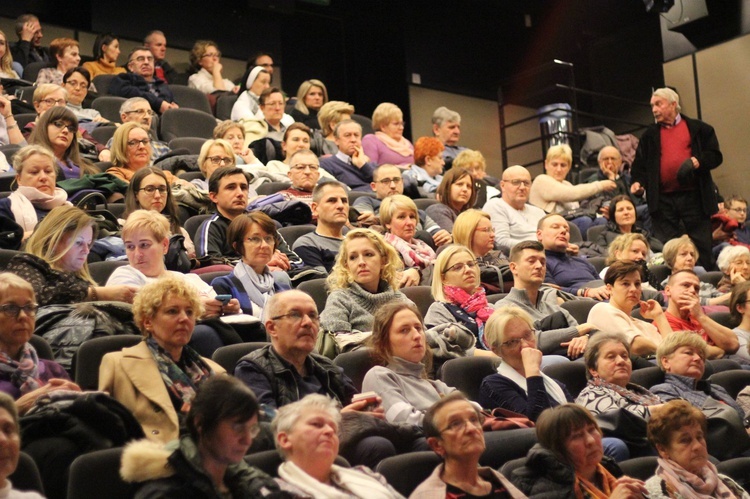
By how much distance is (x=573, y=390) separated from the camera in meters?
4.07

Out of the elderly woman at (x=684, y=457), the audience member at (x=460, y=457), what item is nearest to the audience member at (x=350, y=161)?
the elderly woman at (x=684, y=457)

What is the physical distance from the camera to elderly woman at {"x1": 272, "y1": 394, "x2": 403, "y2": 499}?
2695mm

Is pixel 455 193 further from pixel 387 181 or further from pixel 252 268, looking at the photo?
pixel 252 268

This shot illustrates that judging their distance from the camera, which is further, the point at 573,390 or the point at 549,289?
the point at 549,289

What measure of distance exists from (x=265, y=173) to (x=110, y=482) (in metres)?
3.92

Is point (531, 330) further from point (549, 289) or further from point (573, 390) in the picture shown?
point (549, 289)

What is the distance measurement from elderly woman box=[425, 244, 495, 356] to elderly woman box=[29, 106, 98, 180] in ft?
6.16

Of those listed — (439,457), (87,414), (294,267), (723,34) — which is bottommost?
(439,457)

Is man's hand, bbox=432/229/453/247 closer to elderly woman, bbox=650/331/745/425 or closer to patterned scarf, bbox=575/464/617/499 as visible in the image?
elderly woman, bbox=650/331/745/425

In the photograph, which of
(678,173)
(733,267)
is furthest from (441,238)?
(678,173)

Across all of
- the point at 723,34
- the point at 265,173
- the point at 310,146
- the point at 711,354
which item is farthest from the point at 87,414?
the point at 723,34

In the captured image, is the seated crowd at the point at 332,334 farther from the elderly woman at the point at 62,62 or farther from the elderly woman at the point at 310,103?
the elderly woman at the point at 310,103

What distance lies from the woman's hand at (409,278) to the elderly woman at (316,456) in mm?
2095

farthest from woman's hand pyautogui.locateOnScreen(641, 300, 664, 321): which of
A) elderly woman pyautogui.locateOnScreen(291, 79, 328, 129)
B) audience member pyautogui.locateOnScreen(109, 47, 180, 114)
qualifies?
audience member pyautogui.locateOnScreen(109, 47, 180, 114)
